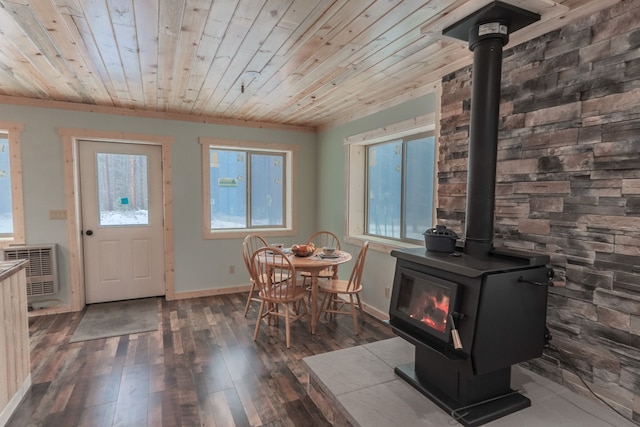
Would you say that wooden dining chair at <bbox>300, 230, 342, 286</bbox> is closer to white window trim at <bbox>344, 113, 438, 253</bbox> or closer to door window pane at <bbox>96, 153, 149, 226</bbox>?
white window trim at <bbox>344, 113, 438, 253</bbox>

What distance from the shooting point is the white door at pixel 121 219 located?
4.04 meters

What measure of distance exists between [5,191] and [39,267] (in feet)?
3.00

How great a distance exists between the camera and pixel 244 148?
15.4 feet

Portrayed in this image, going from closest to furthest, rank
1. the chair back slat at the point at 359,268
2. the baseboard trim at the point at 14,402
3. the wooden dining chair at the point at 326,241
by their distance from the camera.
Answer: the baseboard trim at the point at 14,402, the chair back slat at the point at 359,268, the wooden dining chair at the point at 326,241

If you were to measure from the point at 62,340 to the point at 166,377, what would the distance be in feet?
4.57

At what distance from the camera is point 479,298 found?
1.57 metres

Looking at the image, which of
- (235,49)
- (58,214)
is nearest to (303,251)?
(235,49)

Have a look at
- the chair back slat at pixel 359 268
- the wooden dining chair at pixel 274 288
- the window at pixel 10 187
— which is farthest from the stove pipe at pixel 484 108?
the window at pixel 10 187

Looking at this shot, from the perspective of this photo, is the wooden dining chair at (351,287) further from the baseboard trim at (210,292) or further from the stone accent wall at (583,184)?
the baseboard trim at (210,292)

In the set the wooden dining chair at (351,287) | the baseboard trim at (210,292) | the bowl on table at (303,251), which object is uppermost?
the bowl on table at (303,251)

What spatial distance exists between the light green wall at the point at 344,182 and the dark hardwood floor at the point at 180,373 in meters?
0.42

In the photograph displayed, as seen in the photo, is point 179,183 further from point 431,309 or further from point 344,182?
point 431,309

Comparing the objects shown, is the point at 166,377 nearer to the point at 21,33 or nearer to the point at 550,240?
the point at 21,33

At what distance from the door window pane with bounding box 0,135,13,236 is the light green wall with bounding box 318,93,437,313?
364cm
